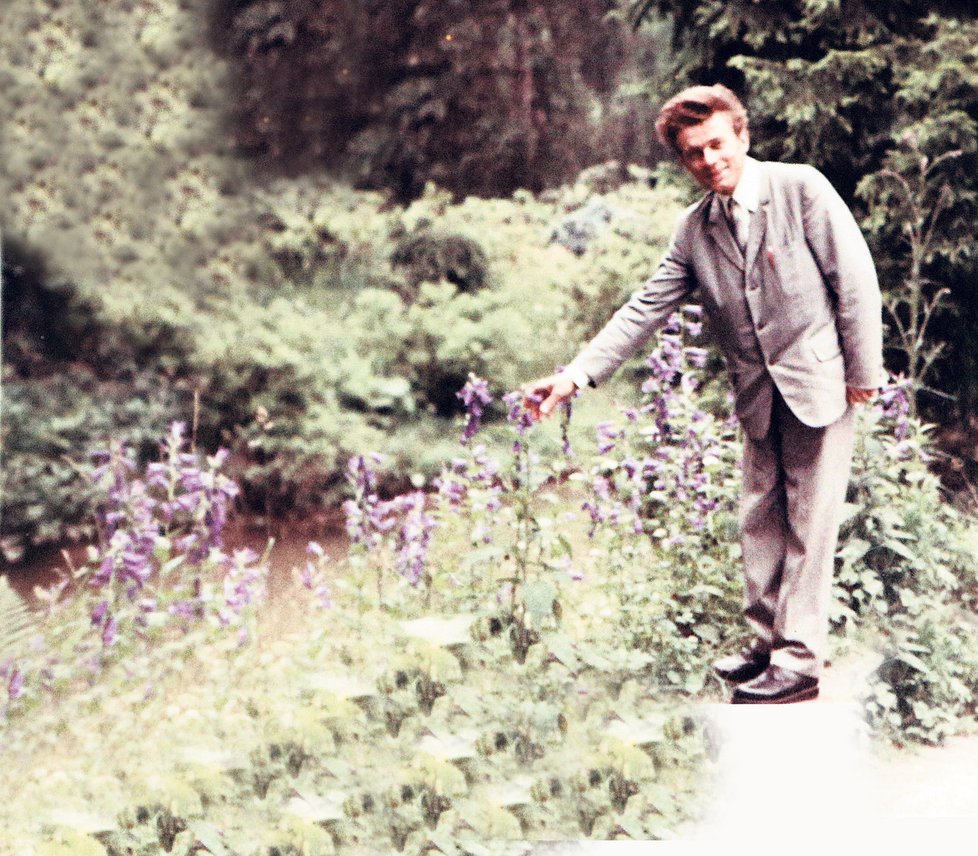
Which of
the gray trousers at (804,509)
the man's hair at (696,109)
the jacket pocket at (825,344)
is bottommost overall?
the gray trousers at (804,509)

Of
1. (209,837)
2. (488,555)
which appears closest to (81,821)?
(209,837)

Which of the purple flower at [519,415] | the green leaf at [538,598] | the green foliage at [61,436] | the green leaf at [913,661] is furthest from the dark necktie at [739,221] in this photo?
the green foliage at [61,436]

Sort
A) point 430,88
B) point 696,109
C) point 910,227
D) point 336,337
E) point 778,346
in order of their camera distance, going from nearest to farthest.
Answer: point 696,109
point 778,346
point 910,227
point 336,337
point 430,88

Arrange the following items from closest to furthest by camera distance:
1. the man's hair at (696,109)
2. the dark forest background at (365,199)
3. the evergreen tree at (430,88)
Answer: the man's hair at (696,109) → the dark forest background at (365,199) → the evergreen tree at (430,88)

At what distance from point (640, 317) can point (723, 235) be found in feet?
1.11

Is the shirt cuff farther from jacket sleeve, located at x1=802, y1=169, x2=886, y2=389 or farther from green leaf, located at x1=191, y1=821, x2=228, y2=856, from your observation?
green leaf, located at x1=191, y1=821, x2=228, y2=856

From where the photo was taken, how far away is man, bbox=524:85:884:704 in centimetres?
314

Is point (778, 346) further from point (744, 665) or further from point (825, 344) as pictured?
point (744, 665)

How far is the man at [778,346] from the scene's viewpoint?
3.14 m

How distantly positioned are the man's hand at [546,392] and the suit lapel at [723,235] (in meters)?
0.54

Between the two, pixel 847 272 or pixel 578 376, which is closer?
pixel 847 272

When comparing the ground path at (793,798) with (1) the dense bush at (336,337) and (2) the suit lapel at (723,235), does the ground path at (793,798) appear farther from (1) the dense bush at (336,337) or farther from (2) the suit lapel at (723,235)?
(1) the dense bush at (336,337)

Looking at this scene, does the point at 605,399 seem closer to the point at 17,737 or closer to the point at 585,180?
the point at 585,180

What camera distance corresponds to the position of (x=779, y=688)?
3.26 meters
